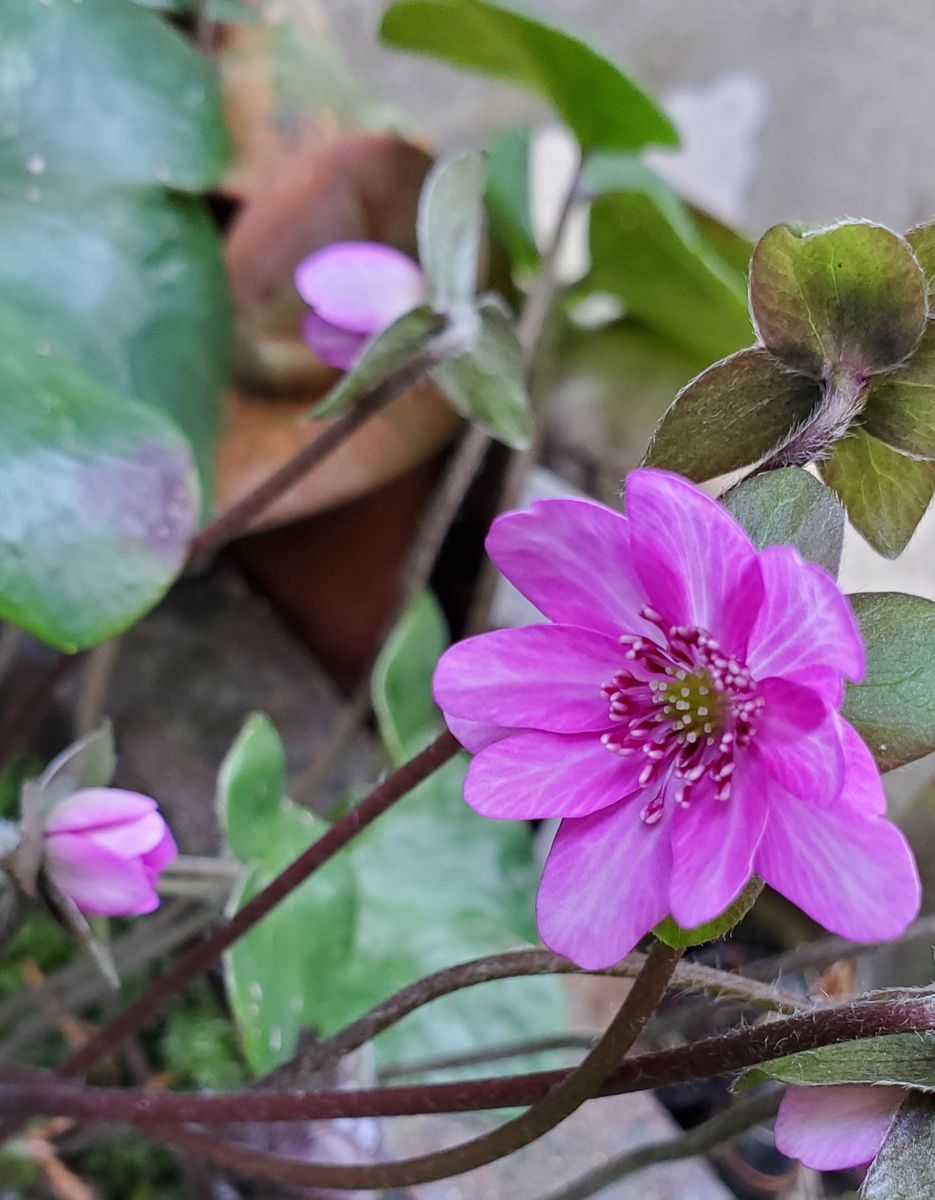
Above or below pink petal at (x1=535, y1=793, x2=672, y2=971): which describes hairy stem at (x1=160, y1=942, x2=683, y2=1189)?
below

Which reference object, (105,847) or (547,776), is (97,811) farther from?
(547,776)

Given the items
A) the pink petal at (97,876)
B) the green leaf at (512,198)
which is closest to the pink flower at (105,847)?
the pink petal at (97,876)

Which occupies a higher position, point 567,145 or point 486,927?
point 567,145

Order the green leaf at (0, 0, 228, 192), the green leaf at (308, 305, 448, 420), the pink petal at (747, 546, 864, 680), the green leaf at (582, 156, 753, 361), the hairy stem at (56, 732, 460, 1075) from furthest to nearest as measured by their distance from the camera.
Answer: the green leaf at (582, 156, 753, 361) < the green leaf at (0, 0, 228, 192) < the green leaf at (308, 305, 448, 420) < the hairy stem at (56, 732, 460, 1075) < the pink petal at (747, 546, 864, 680)

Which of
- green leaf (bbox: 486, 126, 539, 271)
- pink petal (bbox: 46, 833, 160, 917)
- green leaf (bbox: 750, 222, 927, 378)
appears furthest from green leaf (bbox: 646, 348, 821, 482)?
green leaf (bbox: 486, 126, 539, 271)

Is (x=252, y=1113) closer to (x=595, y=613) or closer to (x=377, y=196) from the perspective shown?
(x=595, y=613)

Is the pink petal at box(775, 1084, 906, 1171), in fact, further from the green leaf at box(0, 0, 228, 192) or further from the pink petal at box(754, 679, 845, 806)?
the green leaf at box(0, 0, 228, 192)

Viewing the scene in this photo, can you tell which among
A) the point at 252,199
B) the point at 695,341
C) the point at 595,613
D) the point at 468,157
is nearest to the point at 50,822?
the point at 595,613
